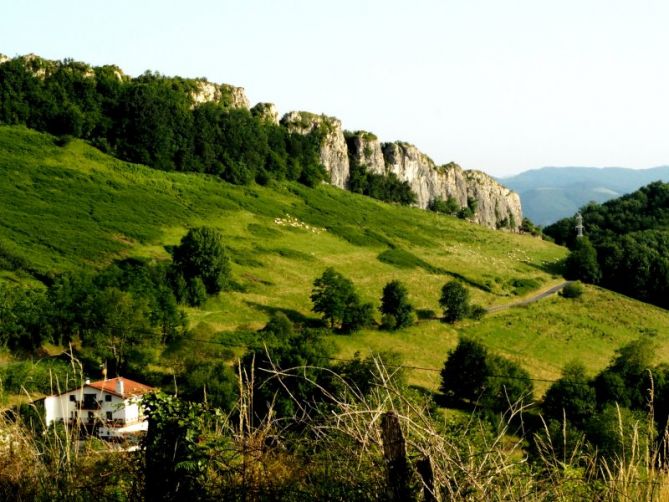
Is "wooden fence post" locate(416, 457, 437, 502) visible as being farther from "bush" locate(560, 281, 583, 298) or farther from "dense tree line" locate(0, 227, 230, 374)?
"bush" locate(560, 281, 583, 298)

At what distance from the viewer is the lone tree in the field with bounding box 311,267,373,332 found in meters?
52.4

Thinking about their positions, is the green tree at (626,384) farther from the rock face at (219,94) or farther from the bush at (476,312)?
the rock face at (219,94)

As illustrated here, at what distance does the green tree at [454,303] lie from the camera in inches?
2317

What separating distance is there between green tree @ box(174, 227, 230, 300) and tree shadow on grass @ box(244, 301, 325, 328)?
3.31 metres

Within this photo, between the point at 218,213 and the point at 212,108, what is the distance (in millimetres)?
33796

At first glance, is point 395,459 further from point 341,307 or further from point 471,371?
point 341,307

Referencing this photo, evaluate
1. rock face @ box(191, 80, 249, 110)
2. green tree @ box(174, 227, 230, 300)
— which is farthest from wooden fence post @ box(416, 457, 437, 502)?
rock face @ box(191, 80, 249, 110)

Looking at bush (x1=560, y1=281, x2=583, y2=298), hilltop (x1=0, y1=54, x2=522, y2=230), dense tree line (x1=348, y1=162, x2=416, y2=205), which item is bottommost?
bush (x1=560, y1=281, x2=583, y2=298)

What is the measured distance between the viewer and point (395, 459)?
4.72 metres

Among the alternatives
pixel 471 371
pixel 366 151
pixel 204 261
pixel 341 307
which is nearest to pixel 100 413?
pixel 471 371

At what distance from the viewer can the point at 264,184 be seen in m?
98.4

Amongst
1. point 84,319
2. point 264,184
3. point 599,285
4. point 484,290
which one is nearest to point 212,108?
point 264,184

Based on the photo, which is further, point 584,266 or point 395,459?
point 584,266

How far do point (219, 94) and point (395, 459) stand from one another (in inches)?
4555
